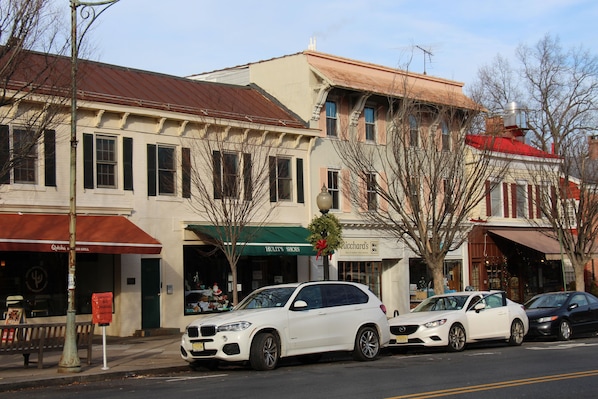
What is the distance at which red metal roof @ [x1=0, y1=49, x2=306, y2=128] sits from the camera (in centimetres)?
2561

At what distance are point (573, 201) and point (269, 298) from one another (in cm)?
2139

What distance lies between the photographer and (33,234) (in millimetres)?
21375

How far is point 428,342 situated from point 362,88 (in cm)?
1420

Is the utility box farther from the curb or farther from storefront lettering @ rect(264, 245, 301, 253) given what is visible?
storefront lettering @ rect(264, 245, 301, 253)

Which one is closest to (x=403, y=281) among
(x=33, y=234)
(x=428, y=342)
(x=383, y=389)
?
(x=428, y=342)

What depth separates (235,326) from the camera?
621 inches

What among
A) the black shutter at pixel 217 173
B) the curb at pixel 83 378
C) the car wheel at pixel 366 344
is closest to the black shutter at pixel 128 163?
the black shutter at pixel 217 173

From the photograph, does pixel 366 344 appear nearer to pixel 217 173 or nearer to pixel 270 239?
pixel 217 173

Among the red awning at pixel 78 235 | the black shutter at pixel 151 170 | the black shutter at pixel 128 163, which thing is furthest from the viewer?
the black shutter at pixel 151 170

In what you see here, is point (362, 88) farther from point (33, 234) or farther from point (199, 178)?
point (33, 234)

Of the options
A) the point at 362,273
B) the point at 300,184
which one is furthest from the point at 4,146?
the point at 362,273

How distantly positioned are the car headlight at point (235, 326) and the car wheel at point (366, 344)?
2.99 metres

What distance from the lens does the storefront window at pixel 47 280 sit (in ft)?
75.2

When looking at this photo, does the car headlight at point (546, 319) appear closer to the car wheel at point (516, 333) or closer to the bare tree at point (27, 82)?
the car wheel at point (516, 333)
